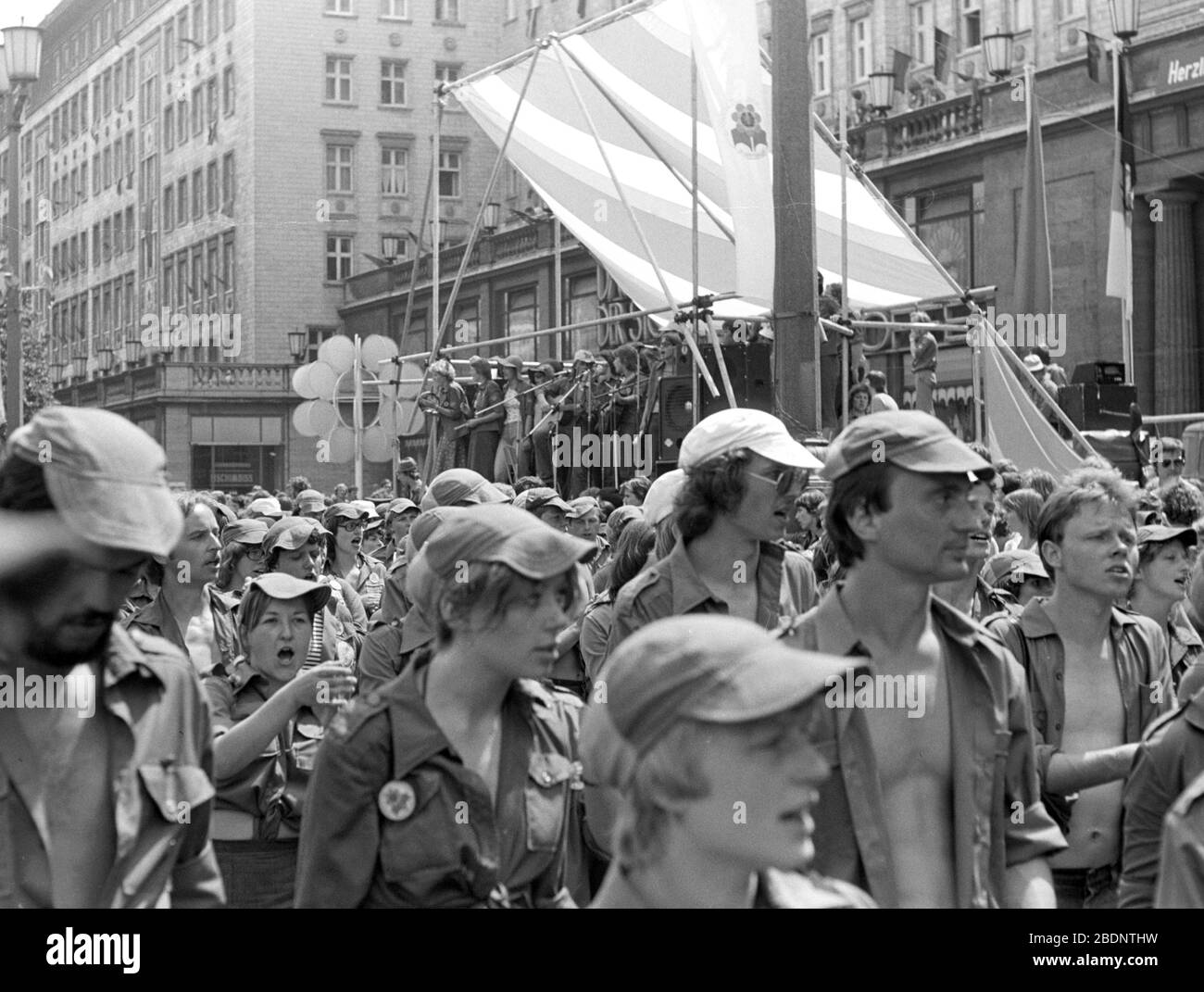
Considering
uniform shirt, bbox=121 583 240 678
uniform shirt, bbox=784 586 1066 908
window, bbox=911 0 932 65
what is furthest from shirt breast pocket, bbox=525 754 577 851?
window, bbox=911 0 932 65

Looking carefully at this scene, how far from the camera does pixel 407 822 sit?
11.8 ft

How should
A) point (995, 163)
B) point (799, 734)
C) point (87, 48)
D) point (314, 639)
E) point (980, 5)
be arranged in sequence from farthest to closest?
point (87, 48) < point (980, 5) < point (995, 163) < point (314, 639) < point (799, 734)

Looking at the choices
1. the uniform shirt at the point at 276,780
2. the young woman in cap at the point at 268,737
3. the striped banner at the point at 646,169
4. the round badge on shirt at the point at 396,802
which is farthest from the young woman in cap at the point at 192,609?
the striped banner at the point at 646,169

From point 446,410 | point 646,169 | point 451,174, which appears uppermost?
point 451,174

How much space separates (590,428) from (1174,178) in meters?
13.6

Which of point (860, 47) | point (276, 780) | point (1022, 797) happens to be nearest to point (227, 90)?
point (860, 47)

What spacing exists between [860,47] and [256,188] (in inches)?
1004

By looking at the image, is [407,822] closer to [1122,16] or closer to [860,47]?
[1122,16]

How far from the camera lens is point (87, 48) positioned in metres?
77.6

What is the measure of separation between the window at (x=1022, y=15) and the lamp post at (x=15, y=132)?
20.5m

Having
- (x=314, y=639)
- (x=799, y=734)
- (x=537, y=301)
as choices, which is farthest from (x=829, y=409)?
(x=537, y=301)

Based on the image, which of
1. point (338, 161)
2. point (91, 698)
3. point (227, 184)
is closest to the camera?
point (91, 698)

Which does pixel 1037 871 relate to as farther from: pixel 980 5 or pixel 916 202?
pixel 980 5

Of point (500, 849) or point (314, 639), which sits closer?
point (500, 849)
